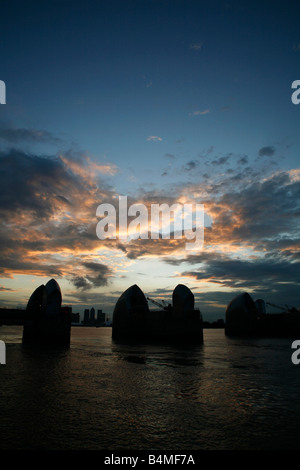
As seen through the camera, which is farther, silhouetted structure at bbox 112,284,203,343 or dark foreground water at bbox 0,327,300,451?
silhouetted structure at bbox 112,284,203,343

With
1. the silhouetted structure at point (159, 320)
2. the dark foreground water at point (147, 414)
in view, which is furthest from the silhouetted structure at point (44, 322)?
the dark foreground water at point (147, 414)

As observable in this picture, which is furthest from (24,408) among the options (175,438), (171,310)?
(171,310)

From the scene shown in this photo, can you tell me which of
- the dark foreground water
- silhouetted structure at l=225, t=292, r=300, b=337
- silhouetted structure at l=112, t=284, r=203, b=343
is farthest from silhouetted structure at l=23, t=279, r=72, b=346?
silhouetted structure at l=225, t=292, r=300, b=337

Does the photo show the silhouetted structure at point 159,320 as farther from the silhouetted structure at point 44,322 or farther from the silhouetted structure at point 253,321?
the silhouetted structure at point 253,321

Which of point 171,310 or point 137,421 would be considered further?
point 171,310

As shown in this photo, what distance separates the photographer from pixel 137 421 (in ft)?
28.0

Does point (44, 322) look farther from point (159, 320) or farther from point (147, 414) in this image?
point (147, 414)

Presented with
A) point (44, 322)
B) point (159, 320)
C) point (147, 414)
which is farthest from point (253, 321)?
point (147, 414)

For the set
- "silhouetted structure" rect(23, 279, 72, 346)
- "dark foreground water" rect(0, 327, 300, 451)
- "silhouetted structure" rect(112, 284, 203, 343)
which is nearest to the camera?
"dark foreground water" rect(0, 327, 300, 451)

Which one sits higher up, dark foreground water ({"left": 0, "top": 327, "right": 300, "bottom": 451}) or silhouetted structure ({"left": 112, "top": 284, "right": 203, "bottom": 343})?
dark foreground water ({"left": 0, "top": 327, "right": 300, "bottom": 451})

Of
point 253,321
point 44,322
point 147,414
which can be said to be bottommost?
point 253,321

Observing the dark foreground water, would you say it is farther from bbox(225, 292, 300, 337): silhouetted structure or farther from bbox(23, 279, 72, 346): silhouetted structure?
bbox(225, 292, 300, 337): silhouetted structure

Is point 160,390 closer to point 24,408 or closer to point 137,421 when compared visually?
point 137,421
